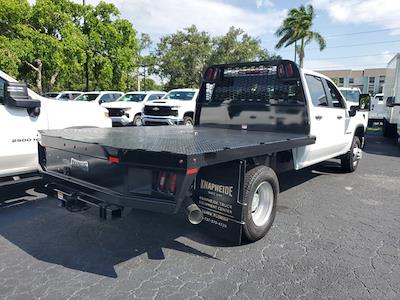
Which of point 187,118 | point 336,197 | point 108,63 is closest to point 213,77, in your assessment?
point 336,197

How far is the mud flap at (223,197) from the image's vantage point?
11.5 ft

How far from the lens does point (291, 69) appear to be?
17.6ft

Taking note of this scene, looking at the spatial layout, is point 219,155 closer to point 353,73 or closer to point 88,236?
point 88,236

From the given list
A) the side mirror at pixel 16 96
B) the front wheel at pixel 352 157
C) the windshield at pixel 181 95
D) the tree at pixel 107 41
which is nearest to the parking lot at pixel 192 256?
the side mirror at pixel 16 96

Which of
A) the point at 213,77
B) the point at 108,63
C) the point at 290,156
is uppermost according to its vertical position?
the point at 108,63

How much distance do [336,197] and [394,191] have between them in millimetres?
1276

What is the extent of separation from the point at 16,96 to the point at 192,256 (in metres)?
3.23

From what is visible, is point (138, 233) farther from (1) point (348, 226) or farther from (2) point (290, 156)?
(1) point (348, 226)

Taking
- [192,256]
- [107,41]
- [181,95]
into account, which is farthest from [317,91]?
[107,41]

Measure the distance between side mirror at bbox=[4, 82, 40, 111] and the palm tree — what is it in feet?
114

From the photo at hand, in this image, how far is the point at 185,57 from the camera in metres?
41.5

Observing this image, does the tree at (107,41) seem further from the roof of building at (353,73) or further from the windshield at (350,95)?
the roof of building at (353,73)

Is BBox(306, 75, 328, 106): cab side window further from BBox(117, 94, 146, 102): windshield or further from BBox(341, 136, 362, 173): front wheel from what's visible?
BBox(117, 94, 146, 102): windshield

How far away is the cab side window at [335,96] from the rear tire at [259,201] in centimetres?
294
